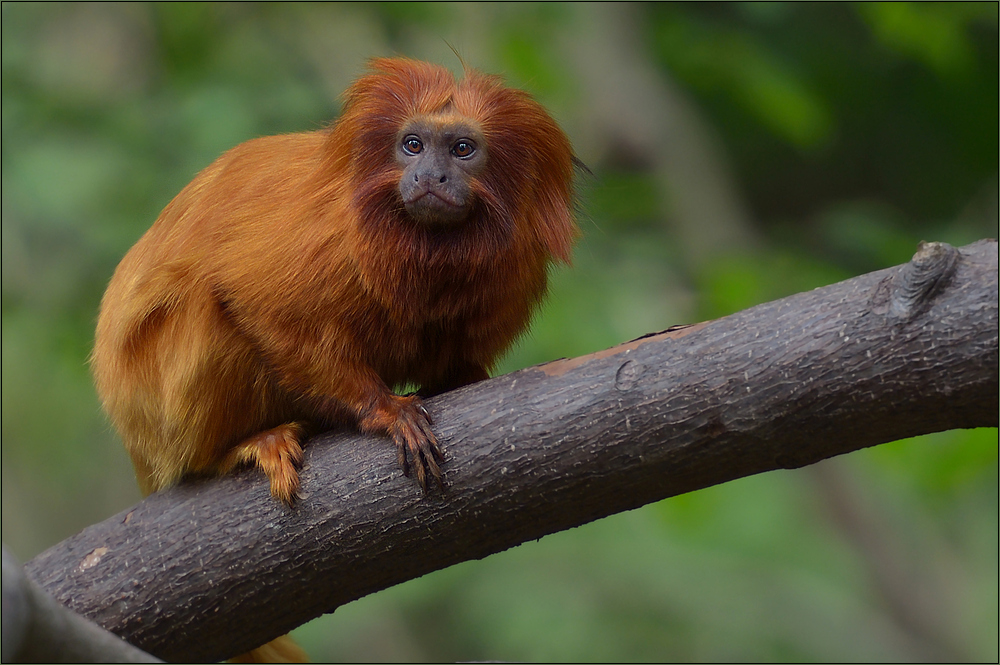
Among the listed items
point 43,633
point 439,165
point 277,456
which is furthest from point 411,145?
point 43,633

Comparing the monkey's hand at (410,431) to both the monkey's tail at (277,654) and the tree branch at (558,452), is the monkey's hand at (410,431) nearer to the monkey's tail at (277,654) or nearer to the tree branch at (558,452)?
the tree branch at (558,452)

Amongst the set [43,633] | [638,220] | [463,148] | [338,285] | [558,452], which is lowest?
[43,633]

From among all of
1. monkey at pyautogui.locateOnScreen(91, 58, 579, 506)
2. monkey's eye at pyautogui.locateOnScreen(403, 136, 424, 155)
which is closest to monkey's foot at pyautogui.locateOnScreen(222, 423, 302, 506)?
monkey at pyautogui.locateOnScreen(91, 58, 579, 506)

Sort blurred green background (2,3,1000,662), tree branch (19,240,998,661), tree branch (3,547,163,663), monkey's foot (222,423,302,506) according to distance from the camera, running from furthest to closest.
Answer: blurred green background (2,3,1000,662), monkey's foot (222,423,302,506), tree branch (19,240,998,661), tree branch (3,547,163,663)

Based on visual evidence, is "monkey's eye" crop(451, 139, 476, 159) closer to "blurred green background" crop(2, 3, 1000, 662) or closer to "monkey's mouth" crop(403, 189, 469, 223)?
"monkey's mouth" crop(403, 189, 469, 223)

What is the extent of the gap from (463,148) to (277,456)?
0.89m

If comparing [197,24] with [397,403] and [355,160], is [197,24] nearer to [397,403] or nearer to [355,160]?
[355,160]

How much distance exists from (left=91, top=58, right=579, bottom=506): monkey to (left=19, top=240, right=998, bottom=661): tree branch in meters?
0.13

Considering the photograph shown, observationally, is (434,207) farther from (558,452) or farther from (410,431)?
(558,452)

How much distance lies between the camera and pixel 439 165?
2361 millimetres

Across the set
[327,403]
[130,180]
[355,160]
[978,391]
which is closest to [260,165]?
[355,160]

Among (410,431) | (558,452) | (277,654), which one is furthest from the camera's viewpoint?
(277,654)

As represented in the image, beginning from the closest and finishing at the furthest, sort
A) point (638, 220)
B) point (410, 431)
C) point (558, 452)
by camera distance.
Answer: point (558, 452), point (410, 431), point (638, 220)

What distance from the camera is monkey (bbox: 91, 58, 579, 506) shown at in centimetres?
241
